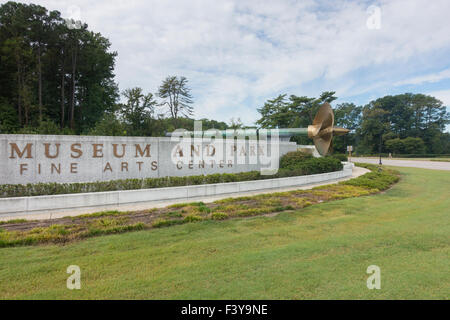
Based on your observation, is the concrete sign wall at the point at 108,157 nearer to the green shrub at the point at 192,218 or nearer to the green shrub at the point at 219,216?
the green shrub at the point at 192,218

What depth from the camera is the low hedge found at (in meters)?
7.27

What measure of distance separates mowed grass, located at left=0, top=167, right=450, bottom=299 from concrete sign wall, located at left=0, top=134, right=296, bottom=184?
190 inches

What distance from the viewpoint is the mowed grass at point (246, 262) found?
2924 mm

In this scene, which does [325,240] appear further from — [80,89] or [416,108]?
[416,108]

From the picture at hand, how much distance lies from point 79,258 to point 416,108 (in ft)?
274

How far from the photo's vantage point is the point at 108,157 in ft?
30.5

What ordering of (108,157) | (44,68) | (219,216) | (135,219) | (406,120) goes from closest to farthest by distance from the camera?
(135,219), (219,216), (108,157), (44,68), (406,120)

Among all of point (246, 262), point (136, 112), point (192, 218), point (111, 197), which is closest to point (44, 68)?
point (136, 112)

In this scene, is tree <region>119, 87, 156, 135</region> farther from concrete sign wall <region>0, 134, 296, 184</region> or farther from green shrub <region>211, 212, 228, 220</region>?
green shrub <region>211, 212, 228, 220</region>

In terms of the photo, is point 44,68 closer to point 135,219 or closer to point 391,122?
point 135,219

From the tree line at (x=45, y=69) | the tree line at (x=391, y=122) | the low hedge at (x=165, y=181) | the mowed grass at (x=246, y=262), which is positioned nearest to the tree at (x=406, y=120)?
the tree line at (x=391, y=122)

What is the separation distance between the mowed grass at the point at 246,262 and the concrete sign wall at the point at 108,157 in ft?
15.9

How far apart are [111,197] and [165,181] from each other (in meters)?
2.09

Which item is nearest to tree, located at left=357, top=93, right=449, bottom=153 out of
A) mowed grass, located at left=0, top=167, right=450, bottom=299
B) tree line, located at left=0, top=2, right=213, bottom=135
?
tree line, located at left=0, top=2, right=213, bottom=135
